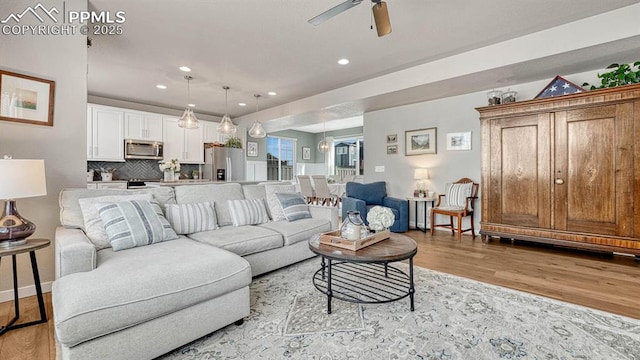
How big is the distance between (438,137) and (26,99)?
5319 mm

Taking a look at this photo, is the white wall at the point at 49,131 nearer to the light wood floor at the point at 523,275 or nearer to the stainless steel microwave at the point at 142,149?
the light wood floor at the point at 523,275

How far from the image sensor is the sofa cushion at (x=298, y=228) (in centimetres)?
288

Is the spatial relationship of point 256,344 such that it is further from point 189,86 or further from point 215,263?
point 189,86

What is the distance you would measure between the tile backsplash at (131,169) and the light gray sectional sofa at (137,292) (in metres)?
4.01

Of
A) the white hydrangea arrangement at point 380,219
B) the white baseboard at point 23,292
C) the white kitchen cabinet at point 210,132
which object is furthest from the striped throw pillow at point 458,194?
the white kitchen cabinet at point 210,132

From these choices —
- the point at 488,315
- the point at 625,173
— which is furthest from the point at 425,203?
the point at 488,315

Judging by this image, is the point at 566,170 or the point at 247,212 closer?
the point at 247,212

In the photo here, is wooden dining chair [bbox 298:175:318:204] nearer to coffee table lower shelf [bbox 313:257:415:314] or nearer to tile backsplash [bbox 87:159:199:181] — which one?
tile backsplash [bbox 87:159:199:181]

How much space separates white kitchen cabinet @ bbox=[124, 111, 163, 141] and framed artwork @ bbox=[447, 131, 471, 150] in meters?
5.78

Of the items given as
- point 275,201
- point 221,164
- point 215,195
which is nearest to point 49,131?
point 215,195

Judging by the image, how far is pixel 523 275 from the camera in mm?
2777

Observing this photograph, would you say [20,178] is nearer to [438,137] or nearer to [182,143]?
[182,143]

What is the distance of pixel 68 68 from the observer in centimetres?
248

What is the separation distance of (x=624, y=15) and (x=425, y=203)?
11.0ft
